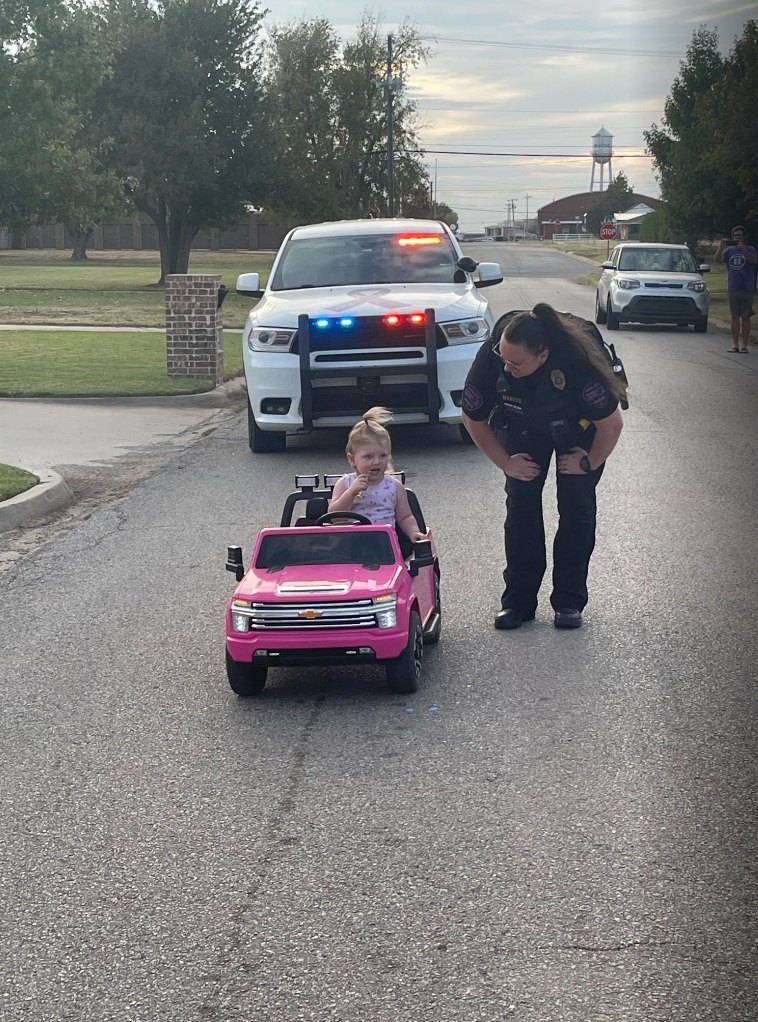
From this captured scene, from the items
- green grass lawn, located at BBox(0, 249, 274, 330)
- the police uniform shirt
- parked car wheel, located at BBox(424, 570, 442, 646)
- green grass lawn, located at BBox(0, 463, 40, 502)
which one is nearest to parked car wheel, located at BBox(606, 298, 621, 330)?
green grass lawn, located at BBox(0, 249, 274, 330)

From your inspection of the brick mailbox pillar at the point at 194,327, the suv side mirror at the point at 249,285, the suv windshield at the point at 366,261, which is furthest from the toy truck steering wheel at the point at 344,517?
the brick mailbox pillar at the point at 194,327

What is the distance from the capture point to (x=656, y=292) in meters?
28.0

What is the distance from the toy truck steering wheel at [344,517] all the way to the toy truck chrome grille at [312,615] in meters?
0.72

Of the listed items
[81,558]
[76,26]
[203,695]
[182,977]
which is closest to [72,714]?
[203,695]

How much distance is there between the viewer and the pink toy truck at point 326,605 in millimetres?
5773

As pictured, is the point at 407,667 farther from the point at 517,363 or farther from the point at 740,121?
the point at 740,121

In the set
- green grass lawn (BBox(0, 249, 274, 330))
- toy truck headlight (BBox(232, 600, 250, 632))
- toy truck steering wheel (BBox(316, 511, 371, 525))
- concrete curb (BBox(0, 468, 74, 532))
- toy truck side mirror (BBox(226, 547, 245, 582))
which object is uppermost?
toy truck steering wheel (BBox(316, 511, 371, 525))

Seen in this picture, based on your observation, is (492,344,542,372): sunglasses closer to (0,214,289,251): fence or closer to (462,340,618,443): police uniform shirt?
(462,340,618,443): police uniform shirt

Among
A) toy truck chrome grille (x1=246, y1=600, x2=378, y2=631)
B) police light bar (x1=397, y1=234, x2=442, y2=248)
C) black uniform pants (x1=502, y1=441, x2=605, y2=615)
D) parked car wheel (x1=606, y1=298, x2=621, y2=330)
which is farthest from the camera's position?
parked car wheel (x1=606, y1=298, x2=621, y2=330)

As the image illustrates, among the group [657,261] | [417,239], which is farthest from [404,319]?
[657,261]

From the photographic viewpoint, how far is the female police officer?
672 cm

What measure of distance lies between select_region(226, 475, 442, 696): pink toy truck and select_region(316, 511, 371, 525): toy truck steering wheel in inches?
4.1

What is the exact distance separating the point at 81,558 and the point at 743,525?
4.25 m

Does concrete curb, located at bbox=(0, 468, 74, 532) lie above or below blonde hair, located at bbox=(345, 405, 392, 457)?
below
